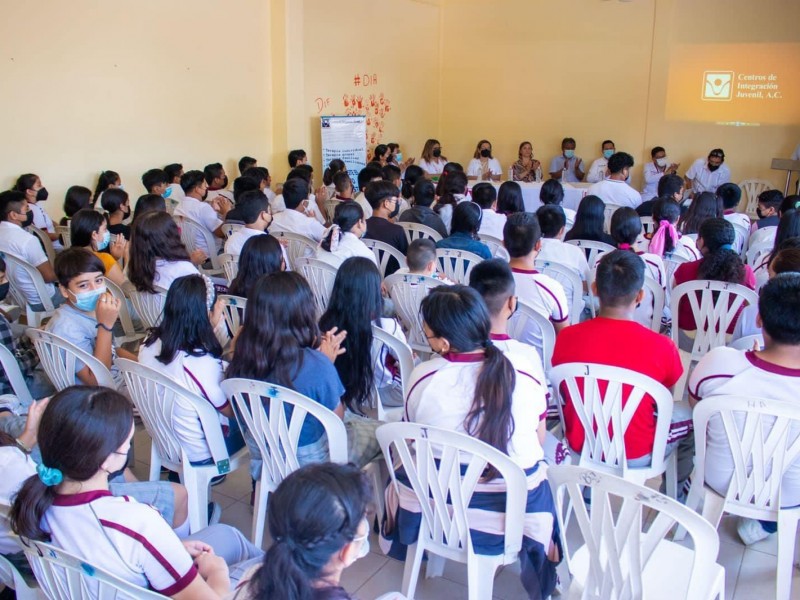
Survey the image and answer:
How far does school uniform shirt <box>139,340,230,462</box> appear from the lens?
243 centimetres

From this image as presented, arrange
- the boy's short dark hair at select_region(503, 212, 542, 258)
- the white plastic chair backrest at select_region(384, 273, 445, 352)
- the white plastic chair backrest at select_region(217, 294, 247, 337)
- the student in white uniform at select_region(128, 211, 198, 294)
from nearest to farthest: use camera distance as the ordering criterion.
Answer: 1. the white plastic chair backrest at select_region(217, 294, 247, 337)
2. the boy's short dark hair at select_region(503, 212, 542, 258)
3. the white plastic chair backrest at select_region(384, 273, 445, 352)
4. the student in white uniform at select_region(128, 211, 198, 294)

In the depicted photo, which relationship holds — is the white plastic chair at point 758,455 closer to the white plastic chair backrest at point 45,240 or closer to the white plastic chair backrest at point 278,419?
the white plastic chair backrest at point 278,419

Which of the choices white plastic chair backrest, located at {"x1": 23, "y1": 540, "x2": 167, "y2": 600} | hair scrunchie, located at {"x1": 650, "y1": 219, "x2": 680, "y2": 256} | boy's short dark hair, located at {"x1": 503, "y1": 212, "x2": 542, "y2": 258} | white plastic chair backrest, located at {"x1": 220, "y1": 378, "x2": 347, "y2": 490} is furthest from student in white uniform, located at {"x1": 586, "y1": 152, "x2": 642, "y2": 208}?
white plastic chair backrest, located at {"x1": 23, "y1": 540, "x2": 167, "y2": 600}

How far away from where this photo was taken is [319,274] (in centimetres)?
398

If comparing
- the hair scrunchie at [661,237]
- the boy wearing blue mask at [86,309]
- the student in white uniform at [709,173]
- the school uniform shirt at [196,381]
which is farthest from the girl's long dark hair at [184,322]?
the student in white uniform at [709,173]

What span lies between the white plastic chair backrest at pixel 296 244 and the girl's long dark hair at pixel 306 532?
3678 millimetres

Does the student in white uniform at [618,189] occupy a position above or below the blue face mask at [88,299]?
above

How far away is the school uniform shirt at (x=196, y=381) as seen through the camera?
243cm

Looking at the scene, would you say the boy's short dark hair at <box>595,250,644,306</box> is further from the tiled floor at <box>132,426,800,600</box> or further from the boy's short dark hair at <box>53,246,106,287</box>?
the boy's short dark hair at <box>53,246,106,287</box>

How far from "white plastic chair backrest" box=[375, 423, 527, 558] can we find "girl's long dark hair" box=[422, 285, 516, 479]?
121 millimetres

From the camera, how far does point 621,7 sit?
969cm

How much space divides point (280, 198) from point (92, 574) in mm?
5499

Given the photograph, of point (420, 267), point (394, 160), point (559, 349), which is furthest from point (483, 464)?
point (394, 160)

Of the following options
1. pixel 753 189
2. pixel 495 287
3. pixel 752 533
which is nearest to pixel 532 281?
pixel 495 287
